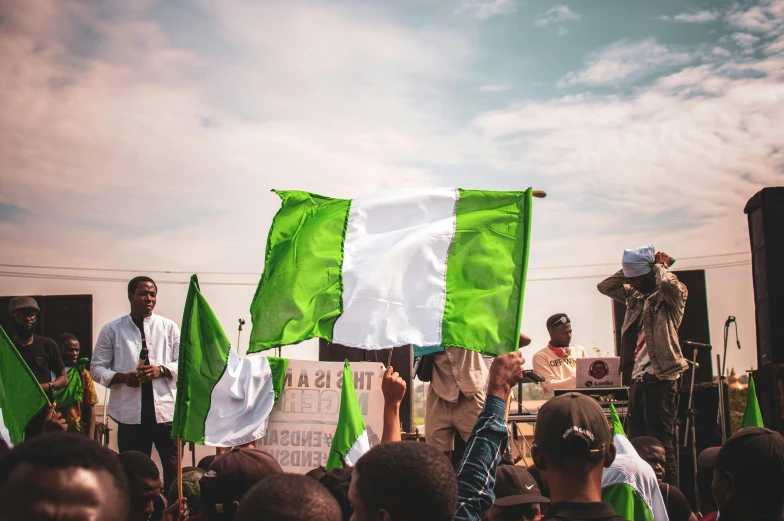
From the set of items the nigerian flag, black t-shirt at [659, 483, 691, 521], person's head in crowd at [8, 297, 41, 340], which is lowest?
black t-shirt at [659, 483, 691, 521]

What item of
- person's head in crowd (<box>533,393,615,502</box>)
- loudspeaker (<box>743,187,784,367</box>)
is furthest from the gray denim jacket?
person's head in crowd (<box>533,393,615,502</box>)

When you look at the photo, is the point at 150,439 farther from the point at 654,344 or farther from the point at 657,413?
the point at 654,344

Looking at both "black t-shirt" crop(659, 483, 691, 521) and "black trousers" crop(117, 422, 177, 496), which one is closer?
"black t-shirt" crop(659, 483, 691, 521)

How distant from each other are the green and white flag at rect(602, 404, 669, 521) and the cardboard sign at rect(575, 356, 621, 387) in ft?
19.0

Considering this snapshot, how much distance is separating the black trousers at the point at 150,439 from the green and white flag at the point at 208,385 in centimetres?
134

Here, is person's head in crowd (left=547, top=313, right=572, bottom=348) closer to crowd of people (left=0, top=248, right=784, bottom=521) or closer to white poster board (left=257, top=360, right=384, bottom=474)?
crowd of people (left=0, top=248, right=784, bottom=521)

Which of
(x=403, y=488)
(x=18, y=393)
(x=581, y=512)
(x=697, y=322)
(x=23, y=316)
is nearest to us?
(x=403, y=488)

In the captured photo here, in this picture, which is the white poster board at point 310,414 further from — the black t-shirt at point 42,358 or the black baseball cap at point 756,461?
the black baseball cap at point 756,461

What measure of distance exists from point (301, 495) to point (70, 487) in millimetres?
754

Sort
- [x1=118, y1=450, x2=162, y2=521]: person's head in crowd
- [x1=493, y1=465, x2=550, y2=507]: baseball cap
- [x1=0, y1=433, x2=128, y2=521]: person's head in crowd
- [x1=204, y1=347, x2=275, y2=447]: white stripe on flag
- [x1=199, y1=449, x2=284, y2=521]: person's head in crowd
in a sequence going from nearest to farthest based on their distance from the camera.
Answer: [x1=0, y1=433, x2=128, y2=521]: person's head in crowd < [x1=199, y1=449, x2=284, y2=521]: person's head in crowd < [x1=493, y1=465, x2=550, y2=507]: baseball cap < [x1=118, y1=450, x2=162, y2=521]: person's head in crowd < [x1=204, y1=347, x2=275, y2=447]: white stripe on flag

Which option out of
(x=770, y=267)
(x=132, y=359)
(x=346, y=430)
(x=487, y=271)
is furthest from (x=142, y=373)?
(x=770, y=267)

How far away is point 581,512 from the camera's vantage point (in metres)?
3.09

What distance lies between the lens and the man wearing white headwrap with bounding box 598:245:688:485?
814cm

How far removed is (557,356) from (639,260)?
2.97m
